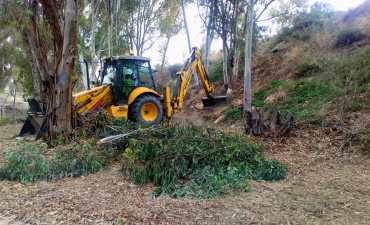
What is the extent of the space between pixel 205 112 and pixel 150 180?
8928mm

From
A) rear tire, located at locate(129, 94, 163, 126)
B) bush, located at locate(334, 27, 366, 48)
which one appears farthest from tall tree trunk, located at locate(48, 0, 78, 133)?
bush, located at locate(334, 27, 366, 48)

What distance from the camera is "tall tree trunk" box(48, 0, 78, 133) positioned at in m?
6.43

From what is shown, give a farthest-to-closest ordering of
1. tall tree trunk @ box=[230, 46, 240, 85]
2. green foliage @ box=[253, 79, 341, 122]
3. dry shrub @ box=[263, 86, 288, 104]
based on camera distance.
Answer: tall tree trunk @ box=[230, 46, 240, 85], dry shrub @ box=[263, 86, 288, 104], green foliage @ box=[253, 79, 341, 122]

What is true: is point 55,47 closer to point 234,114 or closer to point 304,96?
point 234,114

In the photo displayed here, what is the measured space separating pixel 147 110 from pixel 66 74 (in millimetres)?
3362

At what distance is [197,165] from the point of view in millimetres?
4793

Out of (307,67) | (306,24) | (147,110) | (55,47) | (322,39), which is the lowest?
(147,110)

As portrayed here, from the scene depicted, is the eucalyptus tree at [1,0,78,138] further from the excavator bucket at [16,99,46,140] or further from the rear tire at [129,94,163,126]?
the rear tire at [129,94,163,126]

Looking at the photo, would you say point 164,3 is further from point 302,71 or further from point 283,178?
point 283,178

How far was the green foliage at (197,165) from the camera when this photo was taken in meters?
4.25

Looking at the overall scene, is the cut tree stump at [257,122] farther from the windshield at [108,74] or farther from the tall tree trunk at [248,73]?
the windshield at [108,74]

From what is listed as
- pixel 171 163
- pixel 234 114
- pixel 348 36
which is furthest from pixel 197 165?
pixel 348 36

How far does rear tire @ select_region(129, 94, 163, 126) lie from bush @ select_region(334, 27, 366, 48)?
861 centimetres

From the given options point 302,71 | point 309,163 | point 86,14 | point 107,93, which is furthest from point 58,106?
point 86,14
